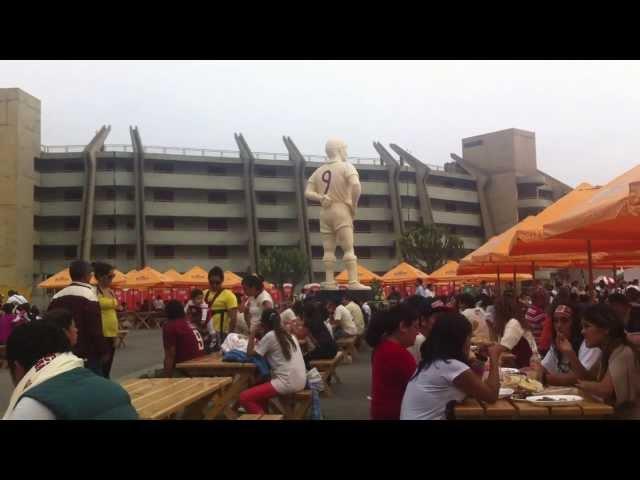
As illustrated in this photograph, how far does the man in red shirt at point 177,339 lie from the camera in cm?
691

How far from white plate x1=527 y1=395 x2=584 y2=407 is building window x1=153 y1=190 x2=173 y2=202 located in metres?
52.6

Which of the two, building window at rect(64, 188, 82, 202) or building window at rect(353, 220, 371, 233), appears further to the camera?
building window at rect(353, 220, 371, 233)

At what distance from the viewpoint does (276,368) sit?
612cm

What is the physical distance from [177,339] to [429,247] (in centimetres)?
4022

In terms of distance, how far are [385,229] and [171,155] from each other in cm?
1980

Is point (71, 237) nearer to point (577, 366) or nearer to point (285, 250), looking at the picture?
point (285, 250)

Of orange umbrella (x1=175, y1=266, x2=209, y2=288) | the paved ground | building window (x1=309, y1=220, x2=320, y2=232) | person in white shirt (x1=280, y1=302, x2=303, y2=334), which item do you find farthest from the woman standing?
building window (x1=309, y1=220, x2=320, y2=232)

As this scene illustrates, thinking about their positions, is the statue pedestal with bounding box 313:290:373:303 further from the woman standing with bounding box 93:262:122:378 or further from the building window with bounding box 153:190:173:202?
the building window with bounding box 153:190:173:202

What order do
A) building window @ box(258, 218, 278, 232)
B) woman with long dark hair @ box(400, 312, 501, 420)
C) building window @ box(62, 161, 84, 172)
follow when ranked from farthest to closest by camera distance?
building window @ box(258, 218, 278, 232)
building window @ box(62, 161, 84, 172)
woman with long dark hair @ box(400, 312, 501, 420)

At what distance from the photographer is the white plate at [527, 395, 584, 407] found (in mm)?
3900

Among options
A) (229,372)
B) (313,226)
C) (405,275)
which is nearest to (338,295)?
(405,275)

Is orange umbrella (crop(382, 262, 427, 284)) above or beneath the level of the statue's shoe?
above

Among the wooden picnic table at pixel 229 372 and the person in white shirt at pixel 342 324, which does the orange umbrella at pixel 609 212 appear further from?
the person in white shirt at pixel 342 324
